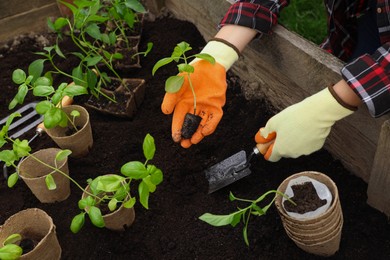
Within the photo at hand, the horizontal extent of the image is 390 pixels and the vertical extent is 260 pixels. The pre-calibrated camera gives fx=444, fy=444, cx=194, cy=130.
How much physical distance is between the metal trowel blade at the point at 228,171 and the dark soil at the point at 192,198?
4cm

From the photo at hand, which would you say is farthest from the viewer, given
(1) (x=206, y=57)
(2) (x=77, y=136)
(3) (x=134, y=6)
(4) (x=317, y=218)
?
(3) (x=134, y=6)

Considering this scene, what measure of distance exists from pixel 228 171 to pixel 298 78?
0.41 m

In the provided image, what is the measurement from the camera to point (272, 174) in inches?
65.0

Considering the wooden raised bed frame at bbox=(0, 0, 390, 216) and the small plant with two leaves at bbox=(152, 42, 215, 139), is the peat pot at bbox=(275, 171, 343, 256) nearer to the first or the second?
the wooden raised bed frame at bbox=(0, 0, 390, 216)

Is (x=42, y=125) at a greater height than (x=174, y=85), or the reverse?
(x=174, y=85)

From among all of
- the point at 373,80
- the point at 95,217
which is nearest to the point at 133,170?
the point at 95,217

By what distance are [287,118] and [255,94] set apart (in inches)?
22.0

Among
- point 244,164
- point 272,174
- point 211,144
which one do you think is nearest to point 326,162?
point 272,174

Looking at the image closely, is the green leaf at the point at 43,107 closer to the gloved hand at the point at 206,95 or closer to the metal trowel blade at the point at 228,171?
the gloved hand at the point at 206,95

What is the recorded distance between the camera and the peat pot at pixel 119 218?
1453 millimetres

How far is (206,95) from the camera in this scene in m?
1.57

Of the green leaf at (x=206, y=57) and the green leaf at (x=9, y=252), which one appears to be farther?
the green leaf at (x=206, y=57)

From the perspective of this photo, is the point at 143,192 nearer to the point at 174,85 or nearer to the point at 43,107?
the point at 174,85

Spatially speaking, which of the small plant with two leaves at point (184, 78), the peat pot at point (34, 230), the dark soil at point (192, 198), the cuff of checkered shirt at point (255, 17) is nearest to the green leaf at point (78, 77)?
the dark soil at point (192, 198)
